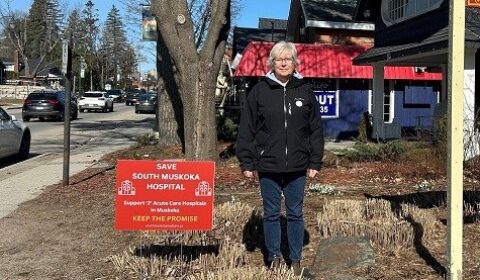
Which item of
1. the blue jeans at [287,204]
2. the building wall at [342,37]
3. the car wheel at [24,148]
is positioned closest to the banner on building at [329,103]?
the building wall at [342,37]

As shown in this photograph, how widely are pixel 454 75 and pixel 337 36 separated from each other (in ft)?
70.0

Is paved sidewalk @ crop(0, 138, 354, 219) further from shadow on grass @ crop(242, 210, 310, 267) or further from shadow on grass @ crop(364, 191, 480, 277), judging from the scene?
shadow on grass @ crop(364, 191, 480, 277)

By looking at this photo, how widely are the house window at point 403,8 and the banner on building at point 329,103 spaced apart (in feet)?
10.7

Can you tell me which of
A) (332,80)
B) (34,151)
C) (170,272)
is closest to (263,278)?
(170,272)

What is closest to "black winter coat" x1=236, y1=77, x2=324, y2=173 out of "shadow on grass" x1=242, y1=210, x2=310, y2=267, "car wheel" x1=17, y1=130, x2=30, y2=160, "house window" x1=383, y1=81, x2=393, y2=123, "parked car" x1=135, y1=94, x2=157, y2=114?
"shadow on grass" x1=242, y1=210, x2=310, y2=267

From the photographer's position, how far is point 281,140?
4.74m

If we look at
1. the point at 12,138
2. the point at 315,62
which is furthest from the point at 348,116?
the point at 12,138

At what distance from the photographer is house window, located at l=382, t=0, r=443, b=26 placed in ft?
52.1

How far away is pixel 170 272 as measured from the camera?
5160mm

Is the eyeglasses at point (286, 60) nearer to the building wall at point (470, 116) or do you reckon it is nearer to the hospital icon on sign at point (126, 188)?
the hospital icon on sign at point (126, 188)

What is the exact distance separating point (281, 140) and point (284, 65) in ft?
1.84

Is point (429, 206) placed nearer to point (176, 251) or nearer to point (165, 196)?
point (176, 251)

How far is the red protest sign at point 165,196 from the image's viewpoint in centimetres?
500

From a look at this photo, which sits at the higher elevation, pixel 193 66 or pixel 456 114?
pixel 193 66
